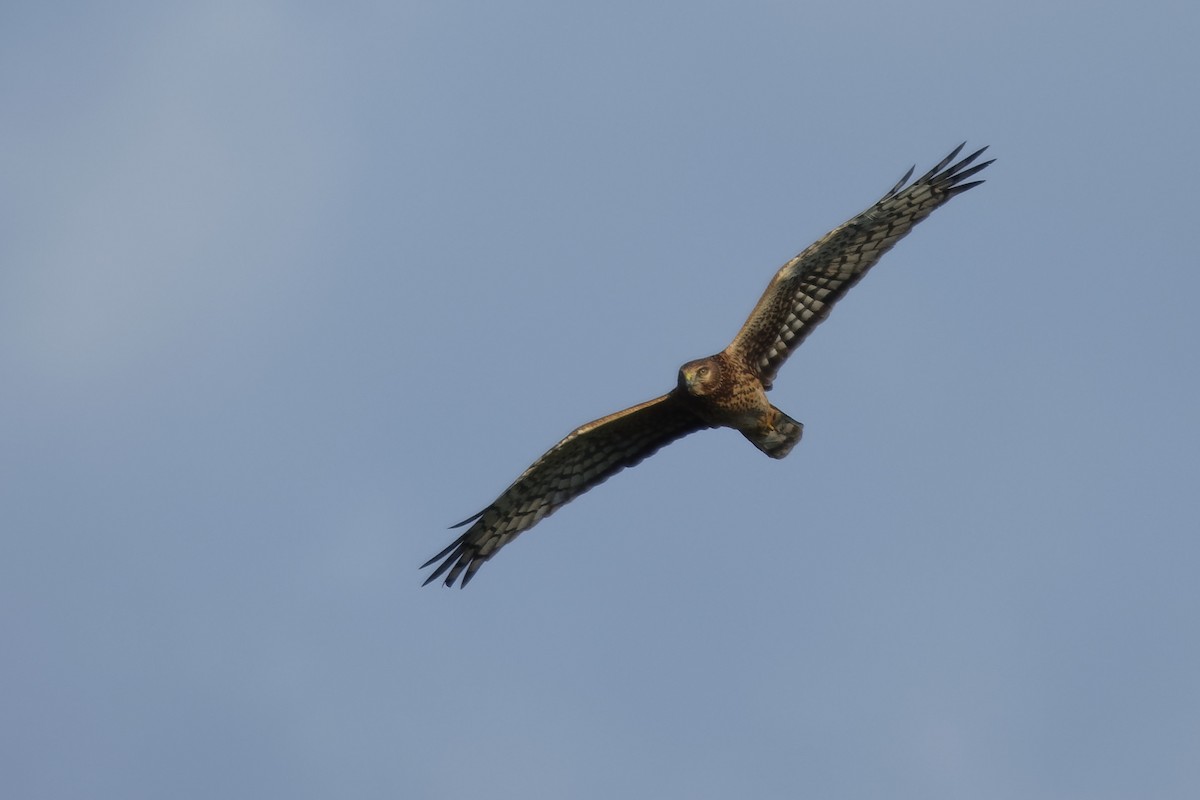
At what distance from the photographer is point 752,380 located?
1323 centimetres

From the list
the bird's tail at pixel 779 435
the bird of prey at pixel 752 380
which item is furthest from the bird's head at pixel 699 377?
the bird's tail at pixel 779 435

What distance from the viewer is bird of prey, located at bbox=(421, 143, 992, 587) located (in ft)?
43.1

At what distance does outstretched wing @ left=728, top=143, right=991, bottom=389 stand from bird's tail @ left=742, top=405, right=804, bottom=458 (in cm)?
29

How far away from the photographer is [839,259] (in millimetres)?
13453

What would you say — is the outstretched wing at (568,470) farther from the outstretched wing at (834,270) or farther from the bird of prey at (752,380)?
the outstretched wing at (834,270)

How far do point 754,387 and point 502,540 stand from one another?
236 centimetres

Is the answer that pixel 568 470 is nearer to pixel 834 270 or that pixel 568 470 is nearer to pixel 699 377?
pixel 699 377

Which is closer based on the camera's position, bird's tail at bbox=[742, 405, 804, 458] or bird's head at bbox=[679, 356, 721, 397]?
bird's head at bbox=[679, 356, 721, 397]

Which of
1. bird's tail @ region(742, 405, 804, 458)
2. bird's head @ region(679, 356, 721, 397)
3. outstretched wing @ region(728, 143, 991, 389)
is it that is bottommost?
bird's tail @ region(742, 405, 804, 458)

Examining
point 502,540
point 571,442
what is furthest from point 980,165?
point 502,540

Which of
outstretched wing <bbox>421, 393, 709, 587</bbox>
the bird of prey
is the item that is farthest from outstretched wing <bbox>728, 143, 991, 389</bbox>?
outstretched wing <bbox>421, 393, 709, 587</bbox>

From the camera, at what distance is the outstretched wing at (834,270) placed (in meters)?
13.3

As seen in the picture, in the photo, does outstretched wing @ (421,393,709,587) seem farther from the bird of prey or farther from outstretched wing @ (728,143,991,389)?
outstretched wing @ (728,143,991,389)

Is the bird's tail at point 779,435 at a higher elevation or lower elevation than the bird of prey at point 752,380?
lower
